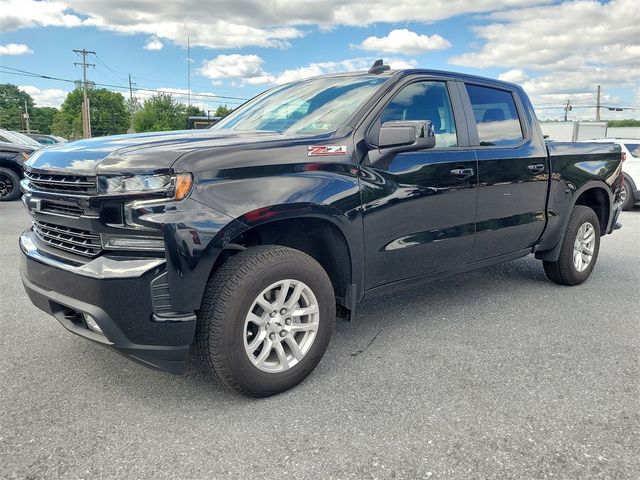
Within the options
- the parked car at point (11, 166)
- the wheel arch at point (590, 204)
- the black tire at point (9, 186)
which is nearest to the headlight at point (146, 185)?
the wheel arch at point (590, 204)

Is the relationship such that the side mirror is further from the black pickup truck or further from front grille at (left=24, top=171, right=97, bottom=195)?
front grille at (left=24, top=171, right=97, bottom=195)

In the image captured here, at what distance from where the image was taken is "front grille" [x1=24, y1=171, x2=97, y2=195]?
8.25 ft

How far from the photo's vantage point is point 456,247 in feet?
12.4

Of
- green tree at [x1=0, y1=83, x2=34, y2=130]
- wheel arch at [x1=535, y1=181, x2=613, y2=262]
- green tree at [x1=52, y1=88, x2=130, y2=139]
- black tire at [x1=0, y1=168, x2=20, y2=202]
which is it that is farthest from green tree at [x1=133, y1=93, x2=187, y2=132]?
wheel arch at [x1=535, y1=181, x2=613, y2=262]

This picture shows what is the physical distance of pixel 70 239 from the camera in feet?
8.84

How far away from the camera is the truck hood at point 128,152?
8.07 feet

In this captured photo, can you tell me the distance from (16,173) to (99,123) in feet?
317

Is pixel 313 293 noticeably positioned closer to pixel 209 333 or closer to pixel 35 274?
pixel 209 333

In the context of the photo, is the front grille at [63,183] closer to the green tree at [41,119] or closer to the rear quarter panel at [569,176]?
the rear quarter panel at [569,176]

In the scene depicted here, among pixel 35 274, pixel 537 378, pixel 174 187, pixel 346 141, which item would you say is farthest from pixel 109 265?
pixel 537 378

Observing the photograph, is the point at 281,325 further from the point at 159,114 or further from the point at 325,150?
the point at 159,114

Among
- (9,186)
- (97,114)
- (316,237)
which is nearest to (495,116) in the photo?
(316,237)

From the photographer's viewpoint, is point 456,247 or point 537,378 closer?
point 537,378

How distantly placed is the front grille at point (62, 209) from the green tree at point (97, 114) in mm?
100298
